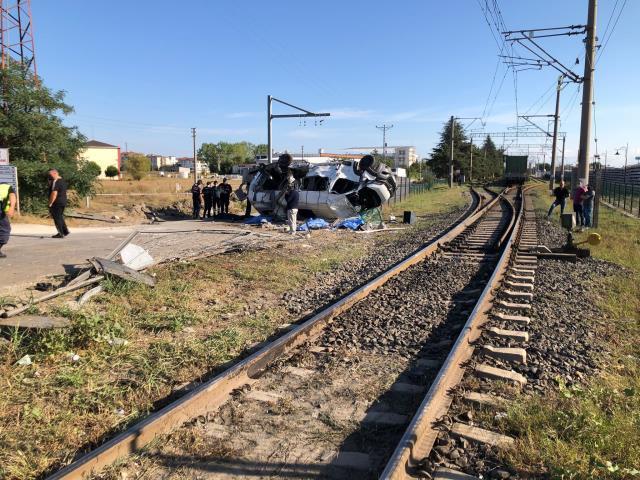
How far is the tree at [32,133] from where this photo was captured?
19797 millimetres

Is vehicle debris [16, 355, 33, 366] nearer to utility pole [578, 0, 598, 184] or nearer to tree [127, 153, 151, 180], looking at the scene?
utility pole [578, 0, 598, 184]

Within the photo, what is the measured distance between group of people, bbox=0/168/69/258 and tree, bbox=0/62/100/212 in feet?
25.8

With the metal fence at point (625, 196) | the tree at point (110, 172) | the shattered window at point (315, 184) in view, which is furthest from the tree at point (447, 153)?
the shattered window at point (315, 184)

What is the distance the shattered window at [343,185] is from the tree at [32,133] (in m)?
11.2

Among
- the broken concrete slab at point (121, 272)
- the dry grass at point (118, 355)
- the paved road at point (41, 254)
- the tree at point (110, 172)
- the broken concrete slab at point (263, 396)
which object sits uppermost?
the tree at point (110, 172)

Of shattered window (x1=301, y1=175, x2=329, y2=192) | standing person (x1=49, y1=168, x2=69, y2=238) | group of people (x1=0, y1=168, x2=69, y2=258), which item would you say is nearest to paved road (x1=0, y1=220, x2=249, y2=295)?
group of people (x1=0, y1=168, x2=69, y2=258)

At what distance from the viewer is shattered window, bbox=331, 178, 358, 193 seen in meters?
18.8

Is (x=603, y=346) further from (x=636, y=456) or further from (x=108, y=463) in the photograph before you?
(x=108, y=463)

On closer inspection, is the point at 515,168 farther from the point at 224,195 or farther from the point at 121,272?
the point at 121,272

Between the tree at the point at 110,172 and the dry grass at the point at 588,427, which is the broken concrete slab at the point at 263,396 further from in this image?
the tree at the point at 110,172

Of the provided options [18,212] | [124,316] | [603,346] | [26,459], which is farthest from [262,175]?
[26,459]

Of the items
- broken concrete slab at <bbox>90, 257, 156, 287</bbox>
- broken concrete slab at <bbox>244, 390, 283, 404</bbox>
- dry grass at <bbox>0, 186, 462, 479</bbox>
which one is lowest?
broken concrete slab at <bbox>244, 390, 283, 404</bbox>

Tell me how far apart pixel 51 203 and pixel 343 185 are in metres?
9.82

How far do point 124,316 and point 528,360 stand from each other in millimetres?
4625
